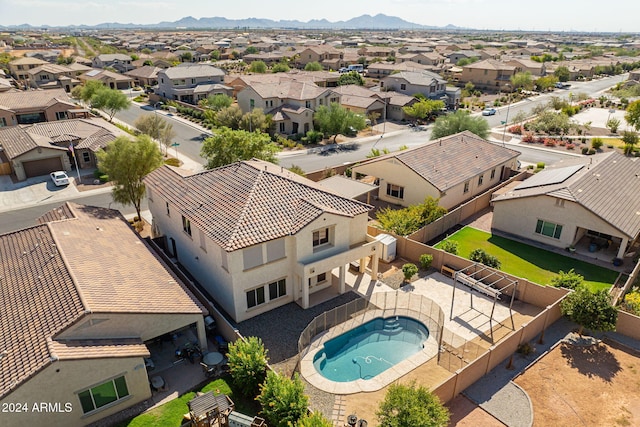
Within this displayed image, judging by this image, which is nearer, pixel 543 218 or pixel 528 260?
pixel 528 260

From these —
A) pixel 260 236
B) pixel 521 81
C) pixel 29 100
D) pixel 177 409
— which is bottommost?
pixel 177 409

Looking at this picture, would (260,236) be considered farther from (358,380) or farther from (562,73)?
(562,73)

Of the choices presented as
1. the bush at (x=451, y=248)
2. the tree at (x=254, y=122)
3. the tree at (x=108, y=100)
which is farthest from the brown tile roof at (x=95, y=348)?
the tree at (x=108, y=100)

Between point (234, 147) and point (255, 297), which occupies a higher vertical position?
point (234, 147)

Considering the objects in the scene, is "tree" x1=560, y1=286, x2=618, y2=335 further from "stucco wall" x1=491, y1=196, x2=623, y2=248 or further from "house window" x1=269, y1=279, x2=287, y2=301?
"house window" x1=269, y1=279, x2=287, y2=301

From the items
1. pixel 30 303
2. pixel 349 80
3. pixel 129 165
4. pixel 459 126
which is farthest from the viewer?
pixel 349 80

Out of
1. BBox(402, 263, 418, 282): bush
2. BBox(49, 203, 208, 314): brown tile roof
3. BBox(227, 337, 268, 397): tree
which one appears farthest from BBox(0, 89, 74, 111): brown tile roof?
BBox(227, 337, 268, 397): tree

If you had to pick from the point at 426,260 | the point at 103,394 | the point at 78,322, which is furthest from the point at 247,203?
the point at 426,260
